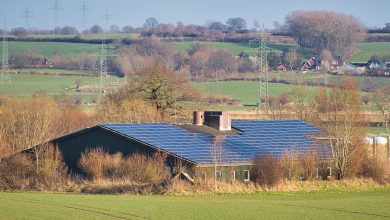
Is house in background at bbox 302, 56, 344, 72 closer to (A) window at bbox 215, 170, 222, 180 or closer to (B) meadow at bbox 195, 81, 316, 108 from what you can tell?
(B) meadow at bbox 195, 81, 316, 108

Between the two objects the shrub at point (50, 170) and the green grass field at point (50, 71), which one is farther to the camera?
the green grass field at point (50, 71)

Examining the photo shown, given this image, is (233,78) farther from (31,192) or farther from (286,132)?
(31,192)

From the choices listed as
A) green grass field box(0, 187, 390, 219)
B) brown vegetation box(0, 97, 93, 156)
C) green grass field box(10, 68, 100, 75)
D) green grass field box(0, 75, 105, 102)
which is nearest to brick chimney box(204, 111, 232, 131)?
brown vegetation box(0, 97, 93, 156)

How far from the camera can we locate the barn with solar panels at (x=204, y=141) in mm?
44844

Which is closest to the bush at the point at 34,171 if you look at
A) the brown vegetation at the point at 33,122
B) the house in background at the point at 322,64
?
the brown vegetation at the point at 33,122

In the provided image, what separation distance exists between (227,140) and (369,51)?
100 meters

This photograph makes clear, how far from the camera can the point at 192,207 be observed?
109 ft

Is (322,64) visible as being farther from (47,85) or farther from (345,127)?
(345,127)

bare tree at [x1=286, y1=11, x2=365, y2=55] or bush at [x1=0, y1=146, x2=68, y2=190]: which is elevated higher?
bare tree at [x1=286, y1=11, x2=365, y2=55]

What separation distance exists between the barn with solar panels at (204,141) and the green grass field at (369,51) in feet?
294

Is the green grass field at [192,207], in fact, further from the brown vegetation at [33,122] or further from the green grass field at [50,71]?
the green grass field at [50,71]

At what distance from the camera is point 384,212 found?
33.0 meters

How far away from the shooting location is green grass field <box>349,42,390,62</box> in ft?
463

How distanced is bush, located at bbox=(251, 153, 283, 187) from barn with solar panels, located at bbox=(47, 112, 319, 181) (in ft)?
3.62
